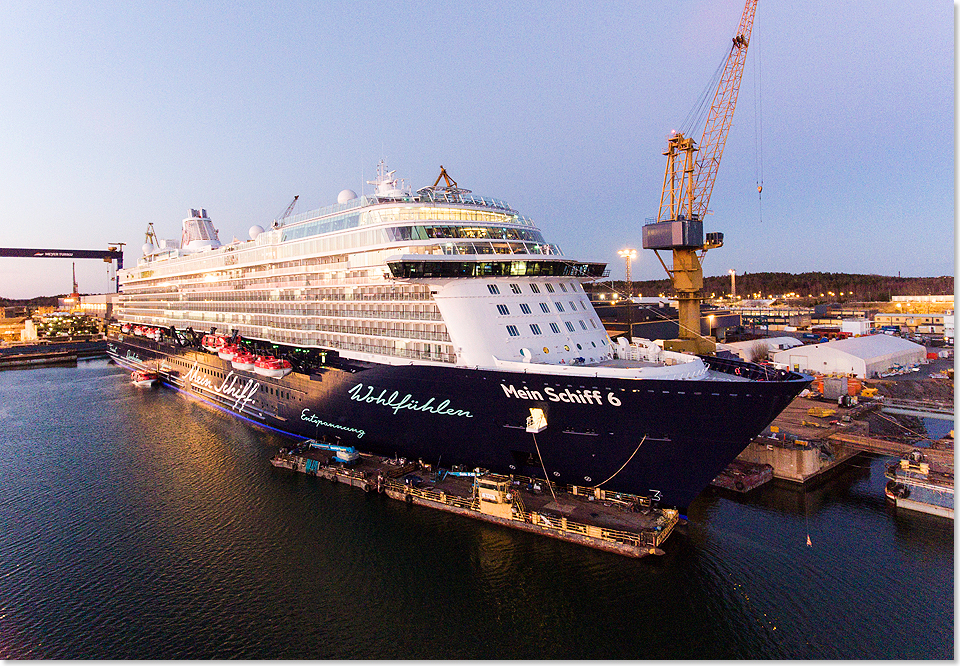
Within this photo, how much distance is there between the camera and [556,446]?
19.1 meters

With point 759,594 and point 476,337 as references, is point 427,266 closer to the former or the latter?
point 476,337

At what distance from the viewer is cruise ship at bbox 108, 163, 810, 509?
17.2 m

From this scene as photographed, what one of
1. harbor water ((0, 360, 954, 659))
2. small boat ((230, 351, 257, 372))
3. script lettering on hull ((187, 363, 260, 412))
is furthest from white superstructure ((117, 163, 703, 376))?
harbor water ((0, 360, 954, 659))

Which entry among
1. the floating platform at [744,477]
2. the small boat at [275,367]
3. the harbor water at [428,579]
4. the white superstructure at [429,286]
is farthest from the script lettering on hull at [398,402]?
the floating platform at [744,477]

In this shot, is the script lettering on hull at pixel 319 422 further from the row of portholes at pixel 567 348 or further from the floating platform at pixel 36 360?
the floating platform at pixel 36 360

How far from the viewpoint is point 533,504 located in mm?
19781

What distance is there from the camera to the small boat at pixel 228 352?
33.1 meters

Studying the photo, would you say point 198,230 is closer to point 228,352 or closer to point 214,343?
point 214,343

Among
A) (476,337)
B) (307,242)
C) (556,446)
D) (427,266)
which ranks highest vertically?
(307,242)

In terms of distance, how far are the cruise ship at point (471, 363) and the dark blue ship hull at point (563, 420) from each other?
0.06 metres

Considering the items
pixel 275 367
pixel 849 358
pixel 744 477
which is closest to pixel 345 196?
pixel 275 367

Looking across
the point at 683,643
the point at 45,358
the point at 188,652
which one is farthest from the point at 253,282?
the point at 45,358

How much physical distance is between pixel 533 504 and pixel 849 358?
129 feet

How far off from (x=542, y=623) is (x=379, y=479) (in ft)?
34.1
